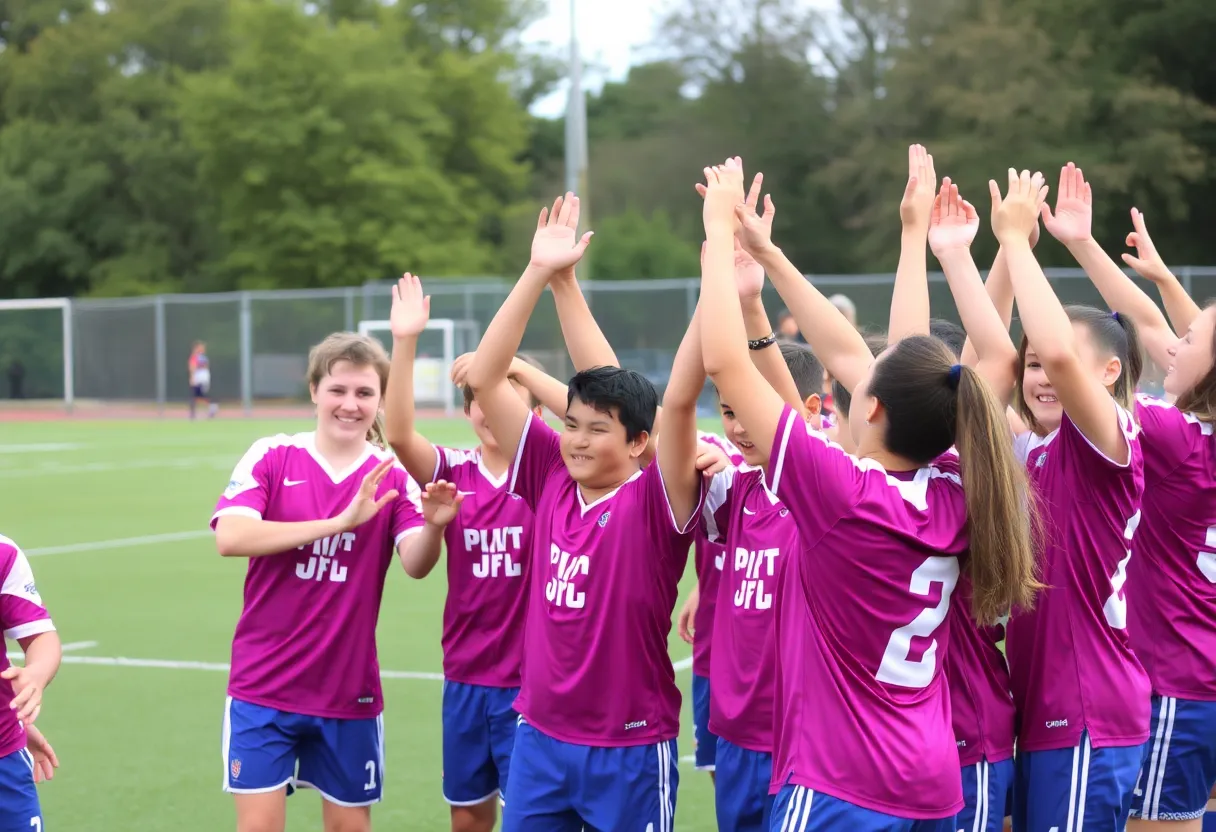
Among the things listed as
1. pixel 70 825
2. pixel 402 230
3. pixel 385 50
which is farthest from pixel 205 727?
pixel 385 50

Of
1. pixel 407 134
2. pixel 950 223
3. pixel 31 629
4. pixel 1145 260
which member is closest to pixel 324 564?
pixel 31 629

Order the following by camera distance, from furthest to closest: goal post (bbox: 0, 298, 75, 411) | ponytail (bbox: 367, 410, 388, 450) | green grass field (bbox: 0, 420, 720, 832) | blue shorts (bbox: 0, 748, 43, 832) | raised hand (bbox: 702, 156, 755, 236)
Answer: goal post (bbox: 0, 298, 75, 411) < green grass field (bbox: 0, 420, 720, 832) < ponytail (bbox: 367, 410, 388, 450) < blue shorts (bbox: 0, 748, 43, 832) < raised hand (bbox: 702, 156, 755, 236)

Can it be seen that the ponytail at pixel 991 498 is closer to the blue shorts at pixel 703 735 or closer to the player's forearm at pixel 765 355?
the player's forearm at pixel 765 355

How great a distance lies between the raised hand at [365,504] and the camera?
462 cm

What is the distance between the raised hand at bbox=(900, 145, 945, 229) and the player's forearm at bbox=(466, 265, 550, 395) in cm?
109

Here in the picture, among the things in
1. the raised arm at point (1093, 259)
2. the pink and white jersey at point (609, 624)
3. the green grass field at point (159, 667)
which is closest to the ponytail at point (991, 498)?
the raised arm at point (1093, 259)

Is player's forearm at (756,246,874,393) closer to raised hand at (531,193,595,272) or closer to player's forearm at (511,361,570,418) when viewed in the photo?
raised hand at (531,193,595,272)

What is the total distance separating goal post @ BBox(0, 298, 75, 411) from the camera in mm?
39125

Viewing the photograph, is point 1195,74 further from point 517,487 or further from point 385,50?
point 517,487

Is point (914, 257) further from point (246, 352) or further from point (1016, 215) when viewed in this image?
point (246, 352)

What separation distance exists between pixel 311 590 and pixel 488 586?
614 mm

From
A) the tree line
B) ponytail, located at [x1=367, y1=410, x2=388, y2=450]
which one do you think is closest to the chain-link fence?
the tree line

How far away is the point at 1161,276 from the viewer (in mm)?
5094

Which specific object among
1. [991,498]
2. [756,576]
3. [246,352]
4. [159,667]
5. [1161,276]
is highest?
[1161,276]
